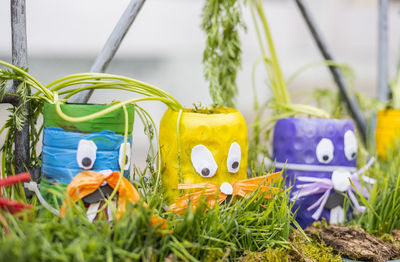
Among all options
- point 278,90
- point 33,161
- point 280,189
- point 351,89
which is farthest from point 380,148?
point 33,161

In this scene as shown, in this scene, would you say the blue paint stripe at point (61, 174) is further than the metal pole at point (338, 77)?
No

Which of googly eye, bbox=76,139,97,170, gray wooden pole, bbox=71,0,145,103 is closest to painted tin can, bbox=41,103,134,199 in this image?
googly eye, bbox=76,139,97,170

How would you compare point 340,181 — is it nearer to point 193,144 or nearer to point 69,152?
point 193,144

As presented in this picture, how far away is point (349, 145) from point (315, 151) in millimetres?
58

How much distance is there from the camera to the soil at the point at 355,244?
527 mm

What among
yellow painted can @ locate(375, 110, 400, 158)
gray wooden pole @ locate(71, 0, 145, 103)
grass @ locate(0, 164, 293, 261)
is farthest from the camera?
yellow painted can @ locate(375, 110, 400, 158)

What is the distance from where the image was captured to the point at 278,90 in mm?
740

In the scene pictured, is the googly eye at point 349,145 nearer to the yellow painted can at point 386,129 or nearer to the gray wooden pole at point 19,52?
the yellow painted can at point 386,129

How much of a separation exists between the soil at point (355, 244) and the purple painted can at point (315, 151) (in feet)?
0.17

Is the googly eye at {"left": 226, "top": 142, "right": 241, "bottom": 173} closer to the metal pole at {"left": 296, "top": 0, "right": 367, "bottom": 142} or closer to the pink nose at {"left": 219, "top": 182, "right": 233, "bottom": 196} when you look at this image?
the pink nose at {"left": 219, "top": 182, "right": 233, "bottom": 196}

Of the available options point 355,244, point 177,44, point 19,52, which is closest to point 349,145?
point 355,244

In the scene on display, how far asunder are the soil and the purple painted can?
52 millimetres

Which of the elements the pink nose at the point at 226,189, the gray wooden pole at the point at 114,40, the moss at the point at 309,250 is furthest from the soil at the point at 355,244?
the gray wooden pole at the point at 114,40

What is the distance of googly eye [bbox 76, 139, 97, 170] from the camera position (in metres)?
0.48
